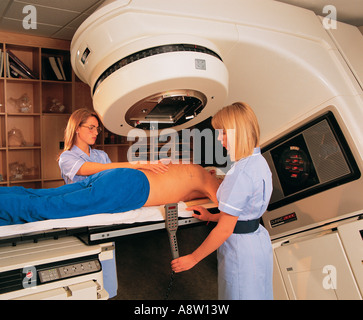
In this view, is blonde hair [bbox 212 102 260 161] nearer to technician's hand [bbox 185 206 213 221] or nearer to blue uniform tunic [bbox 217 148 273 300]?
blue uniform tunic [bbox 217 148 273 300]

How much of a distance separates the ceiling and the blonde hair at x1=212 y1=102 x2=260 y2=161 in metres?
0.61

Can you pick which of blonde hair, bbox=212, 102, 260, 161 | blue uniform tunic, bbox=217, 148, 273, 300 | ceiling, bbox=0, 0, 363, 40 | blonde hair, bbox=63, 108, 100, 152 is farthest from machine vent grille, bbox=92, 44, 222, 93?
blonde hair, bbox=63, 108, 100, 152

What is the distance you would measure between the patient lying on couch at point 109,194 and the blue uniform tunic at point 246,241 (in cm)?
39

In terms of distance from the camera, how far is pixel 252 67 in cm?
134

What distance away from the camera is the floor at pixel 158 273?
7.64ft

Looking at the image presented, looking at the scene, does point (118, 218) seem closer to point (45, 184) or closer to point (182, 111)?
point (182, 111)

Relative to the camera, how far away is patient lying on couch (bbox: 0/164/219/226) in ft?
4.35

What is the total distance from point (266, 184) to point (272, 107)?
16.6 inches

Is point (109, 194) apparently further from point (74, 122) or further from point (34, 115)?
point (34, 115)

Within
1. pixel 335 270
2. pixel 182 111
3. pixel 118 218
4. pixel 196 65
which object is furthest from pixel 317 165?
pixel 118 218

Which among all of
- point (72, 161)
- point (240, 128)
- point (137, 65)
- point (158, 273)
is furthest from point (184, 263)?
point (158, 273)

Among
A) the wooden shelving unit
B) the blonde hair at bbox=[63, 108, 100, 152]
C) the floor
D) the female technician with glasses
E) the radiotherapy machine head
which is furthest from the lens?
the wooden shelving unit

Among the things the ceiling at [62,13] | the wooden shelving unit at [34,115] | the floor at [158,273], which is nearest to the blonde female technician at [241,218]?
the ceiling at [62,13]

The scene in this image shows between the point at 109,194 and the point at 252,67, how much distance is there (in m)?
0.86
